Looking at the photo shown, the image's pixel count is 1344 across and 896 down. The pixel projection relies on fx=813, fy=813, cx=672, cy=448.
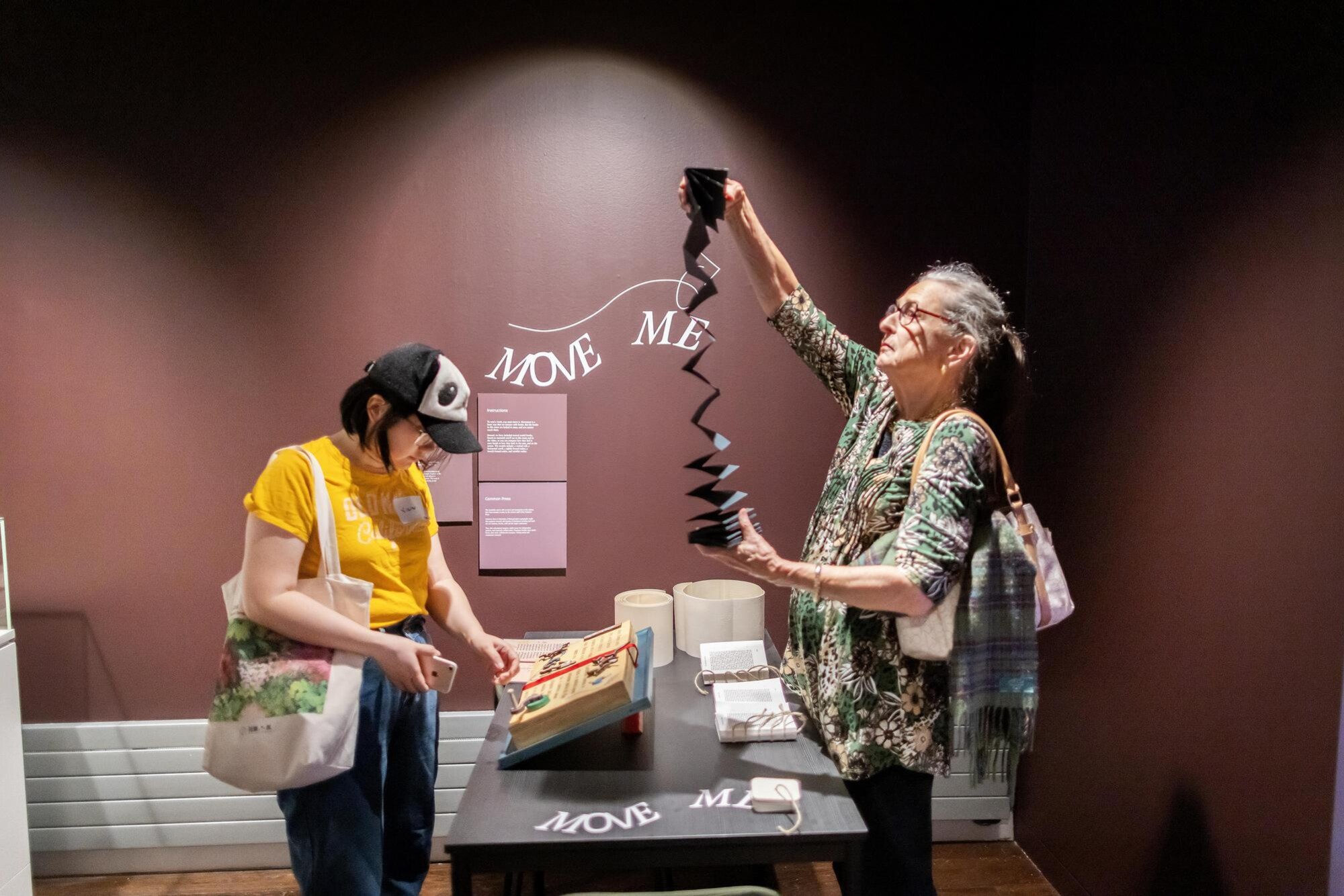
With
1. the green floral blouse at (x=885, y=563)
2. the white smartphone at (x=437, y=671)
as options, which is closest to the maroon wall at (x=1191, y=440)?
the green floral blouse at (x=885, y=563)

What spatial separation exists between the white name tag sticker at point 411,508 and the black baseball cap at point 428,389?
0.57ft

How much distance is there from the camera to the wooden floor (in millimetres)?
2451

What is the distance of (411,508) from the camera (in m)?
1.65

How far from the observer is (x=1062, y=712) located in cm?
242

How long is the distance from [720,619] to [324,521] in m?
1.09

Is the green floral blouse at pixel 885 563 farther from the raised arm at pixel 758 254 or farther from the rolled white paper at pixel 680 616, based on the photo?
the rolled white paper at pixel 680 616

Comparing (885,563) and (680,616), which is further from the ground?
(885,563)

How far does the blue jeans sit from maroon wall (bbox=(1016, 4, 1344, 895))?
1.70 m

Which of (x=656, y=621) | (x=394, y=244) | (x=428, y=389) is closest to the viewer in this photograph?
(x=428, y=389)

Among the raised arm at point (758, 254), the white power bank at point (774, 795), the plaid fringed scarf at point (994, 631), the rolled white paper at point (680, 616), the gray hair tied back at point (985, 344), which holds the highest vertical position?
the raised arm at point (758, 254)

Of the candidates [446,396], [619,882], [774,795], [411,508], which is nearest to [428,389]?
[446,396]

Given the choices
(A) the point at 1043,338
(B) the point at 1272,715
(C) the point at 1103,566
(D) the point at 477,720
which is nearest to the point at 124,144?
(D) the point at 477,720

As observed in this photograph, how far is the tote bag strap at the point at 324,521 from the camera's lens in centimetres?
145

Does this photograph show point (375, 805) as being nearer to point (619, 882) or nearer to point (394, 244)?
point (619, 882)
